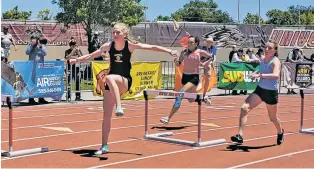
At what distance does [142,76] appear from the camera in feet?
63.7

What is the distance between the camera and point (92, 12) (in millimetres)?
35312

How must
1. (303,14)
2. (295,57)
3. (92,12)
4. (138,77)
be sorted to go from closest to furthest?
(138,77) → (295,57) → (92,12) → (303,14)

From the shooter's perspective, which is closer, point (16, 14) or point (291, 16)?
point (16, 14)

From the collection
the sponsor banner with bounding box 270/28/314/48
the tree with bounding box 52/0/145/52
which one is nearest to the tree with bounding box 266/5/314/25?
the sponsor banner with bounding box 270/28/314/48

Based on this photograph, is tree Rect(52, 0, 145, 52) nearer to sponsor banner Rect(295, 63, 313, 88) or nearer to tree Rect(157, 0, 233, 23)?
sponsor banner Rect(295, 63, 313, 88)

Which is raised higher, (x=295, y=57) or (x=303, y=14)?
(x=303, y=14)

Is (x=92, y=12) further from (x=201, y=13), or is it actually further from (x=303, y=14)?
(x=201, y=13)

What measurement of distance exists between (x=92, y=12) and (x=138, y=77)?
1691 centimetres

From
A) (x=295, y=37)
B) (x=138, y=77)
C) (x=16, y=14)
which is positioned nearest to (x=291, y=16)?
(x=16, y=14)

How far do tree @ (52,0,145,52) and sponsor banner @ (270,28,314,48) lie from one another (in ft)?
51.0

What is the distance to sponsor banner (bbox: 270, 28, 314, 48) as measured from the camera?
1866 inches

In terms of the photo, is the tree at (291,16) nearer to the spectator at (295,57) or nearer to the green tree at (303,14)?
the green tree at (303,14)

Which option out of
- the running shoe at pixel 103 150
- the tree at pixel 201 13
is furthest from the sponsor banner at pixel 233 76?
the tree at pixel 201 13

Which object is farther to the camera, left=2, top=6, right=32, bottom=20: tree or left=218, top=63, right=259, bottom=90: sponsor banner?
left=2, top=6, right=32, bottom=20: tree
